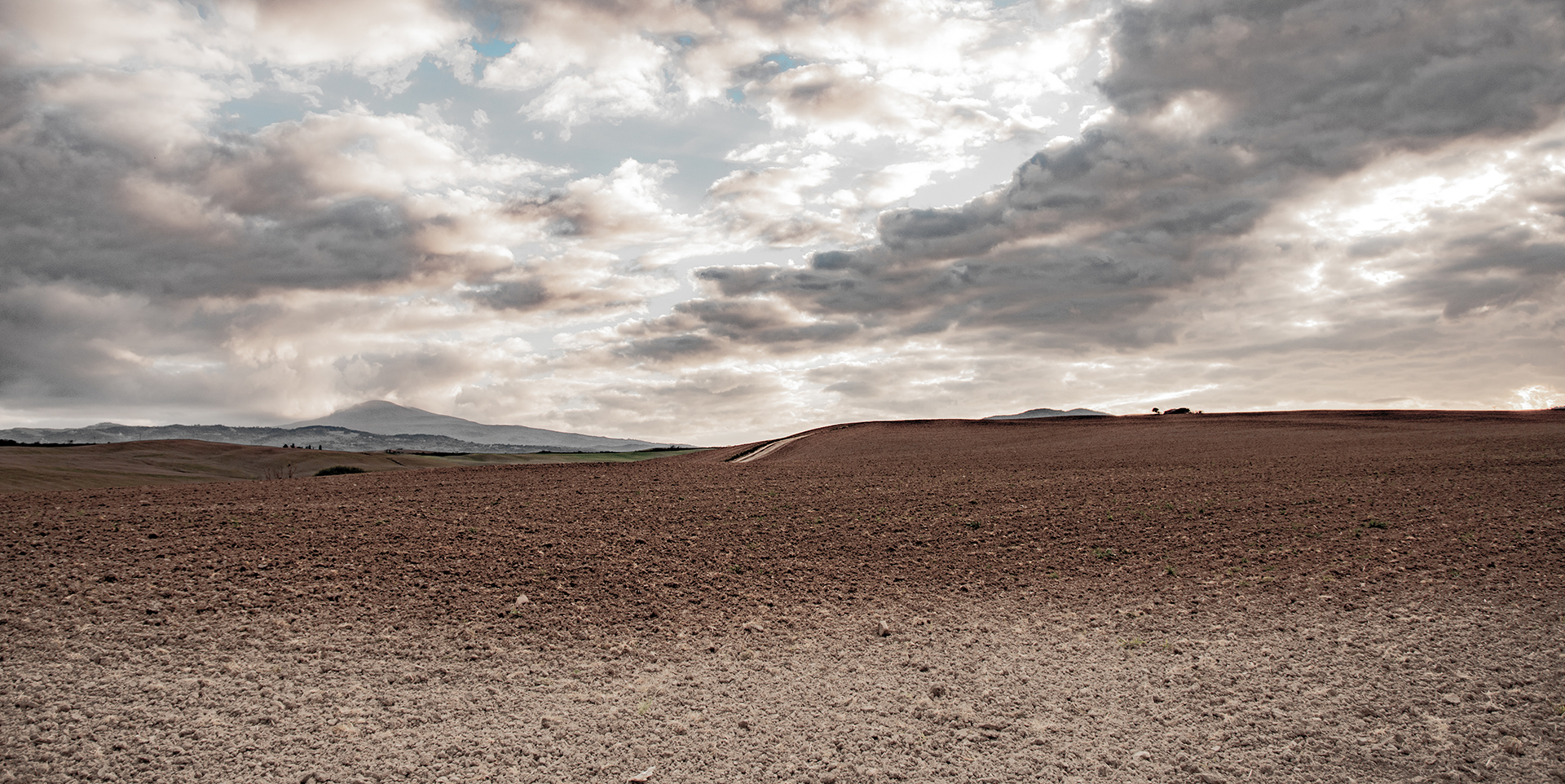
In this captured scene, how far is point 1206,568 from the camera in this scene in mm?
13578

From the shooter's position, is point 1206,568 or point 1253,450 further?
point 1253,450

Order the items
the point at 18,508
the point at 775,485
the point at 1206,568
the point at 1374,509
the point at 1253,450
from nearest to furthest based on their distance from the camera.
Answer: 1. the point at 1206,568
2. the point at 18,508
3. the point at 1374,509
4. the point at 775,485
5. the point at 1253,450

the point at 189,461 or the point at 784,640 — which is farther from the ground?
the point at 189,461

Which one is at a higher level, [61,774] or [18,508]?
[18,508]

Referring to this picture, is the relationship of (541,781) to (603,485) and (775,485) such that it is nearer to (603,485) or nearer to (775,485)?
(775,485)

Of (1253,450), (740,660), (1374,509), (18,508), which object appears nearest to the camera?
(740,660)

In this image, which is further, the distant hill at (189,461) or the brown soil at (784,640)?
the distant hill at (189,461)

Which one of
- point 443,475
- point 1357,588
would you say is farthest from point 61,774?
point 443,475

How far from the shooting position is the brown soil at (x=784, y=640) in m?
7.27

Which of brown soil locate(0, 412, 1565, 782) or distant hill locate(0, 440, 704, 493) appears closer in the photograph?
brown soil locate(0, 412, 1565, 782)

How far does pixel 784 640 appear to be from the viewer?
10.4 metres

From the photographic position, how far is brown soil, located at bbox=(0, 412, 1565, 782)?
7.27 metres

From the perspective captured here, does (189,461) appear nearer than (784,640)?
No

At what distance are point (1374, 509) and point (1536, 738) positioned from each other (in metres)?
13.3
